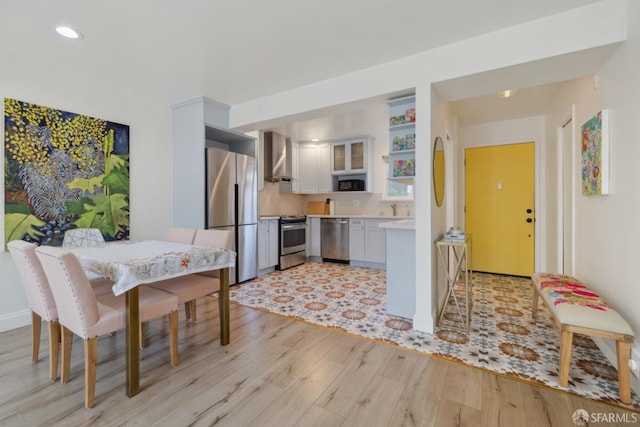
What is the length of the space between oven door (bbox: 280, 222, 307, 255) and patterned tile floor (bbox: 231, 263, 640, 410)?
2.11 feet

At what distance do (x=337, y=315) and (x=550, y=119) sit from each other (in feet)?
12.1

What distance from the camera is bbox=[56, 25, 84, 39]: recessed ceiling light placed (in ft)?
6.70

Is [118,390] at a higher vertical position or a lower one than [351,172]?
lower

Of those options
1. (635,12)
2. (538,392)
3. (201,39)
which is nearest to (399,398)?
(538,392)

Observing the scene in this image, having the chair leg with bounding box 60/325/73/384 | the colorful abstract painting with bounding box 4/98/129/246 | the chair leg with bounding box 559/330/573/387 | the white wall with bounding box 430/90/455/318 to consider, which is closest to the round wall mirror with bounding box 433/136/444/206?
the white wall with bounding box 430/90/455/318

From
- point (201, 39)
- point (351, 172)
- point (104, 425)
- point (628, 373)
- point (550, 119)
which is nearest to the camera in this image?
point (104, 425)

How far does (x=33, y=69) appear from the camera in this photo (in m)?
2.58

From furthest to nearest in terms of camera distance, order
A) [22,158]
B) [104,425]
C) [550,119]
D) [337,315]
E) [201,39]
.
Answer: [550,119]
[337,315]
[22,158]
[201,39]
[104,425]

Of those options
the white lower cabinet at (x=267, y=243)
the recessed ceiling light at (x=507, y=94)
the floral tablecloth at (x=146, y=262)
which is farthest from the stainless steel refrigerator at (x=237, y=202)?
the recessed ceiling light at (x=507, y=94)

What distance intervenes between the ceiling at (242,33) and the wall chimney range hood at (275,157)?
6.81 feet

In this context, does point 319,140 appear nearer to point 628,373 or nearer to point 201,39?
point 201,39

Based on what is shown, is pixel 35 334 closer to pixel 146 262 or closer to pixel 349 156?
pixel 146 262

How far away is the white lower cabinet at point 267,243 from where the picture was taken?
4.32 meters

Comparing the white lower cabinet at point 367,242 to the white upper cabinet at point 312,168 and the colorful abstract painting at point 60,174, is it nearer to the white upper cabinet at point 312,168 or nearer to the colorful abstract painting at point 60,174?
the white upper cabinet at point 312,168
